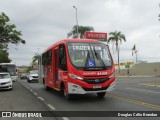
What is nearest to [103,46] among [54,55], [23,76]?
[54,55]

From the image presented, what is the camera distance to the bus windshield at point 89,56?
14266 mm

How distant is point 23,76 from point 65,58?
58887mm

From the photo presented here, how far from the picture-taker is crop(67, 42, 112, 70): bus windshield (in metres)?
14.3

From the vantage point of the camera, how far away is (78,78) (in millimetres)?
13797

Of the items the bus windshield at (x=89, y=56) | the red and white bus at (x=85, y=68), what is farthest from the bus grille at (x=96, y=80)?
the bus windshield at (x=89, y=56)

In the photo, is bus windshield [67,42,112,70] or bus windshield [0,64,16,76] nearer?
bus windshield [67,42,112,70]

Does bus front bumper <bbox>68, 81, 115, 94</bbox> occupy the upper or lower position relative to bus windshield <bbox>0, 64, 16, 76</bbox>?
lower

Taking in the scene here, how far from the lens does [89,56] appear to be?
48.1ft

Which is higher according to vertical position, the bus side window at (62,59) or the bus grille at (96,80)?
the bus side window at (62,59)

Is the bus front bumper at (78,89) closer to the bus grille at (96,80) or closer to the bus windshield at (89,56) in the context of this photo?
the bus grille at (96,80)

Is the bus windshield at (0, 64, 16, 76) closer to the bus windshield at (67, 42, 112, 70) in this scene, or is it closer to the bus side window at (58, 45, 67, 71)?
the bus side window at (58, 45, 67, 71)

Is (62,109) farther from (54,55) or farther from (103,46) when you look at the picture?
(54,55)

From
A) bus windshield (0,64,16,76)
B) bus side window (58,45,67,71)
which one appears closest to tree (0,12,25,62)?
bus windshield (0,64,16,76)

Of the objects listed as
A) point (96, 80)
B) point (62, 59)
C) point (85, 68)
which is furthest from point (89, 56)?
point (62, 59)
